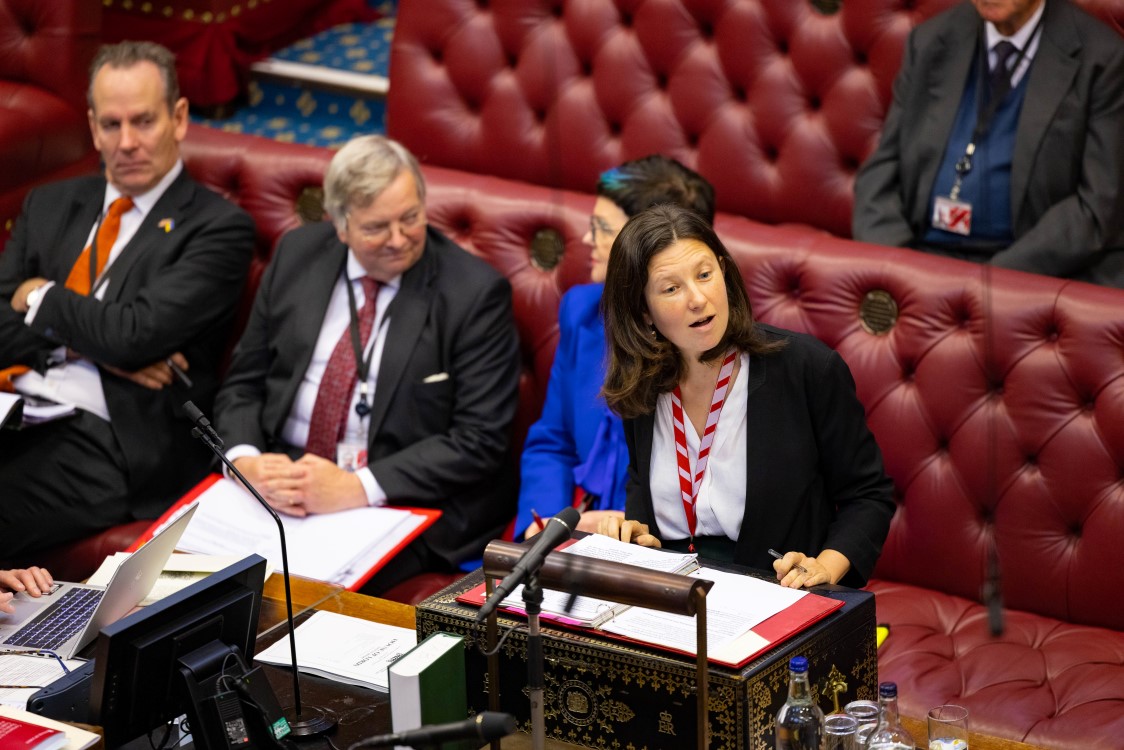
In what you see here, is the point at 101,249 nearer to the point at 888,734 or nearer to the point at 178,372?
the point at 178,372

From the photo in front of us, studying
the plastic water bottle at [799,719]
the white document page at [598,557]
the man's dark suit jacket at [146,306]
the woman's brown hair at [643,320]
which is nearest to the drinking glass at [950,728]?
the plastic water bottle at [799,719]

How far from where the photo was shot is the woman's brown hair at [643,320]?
226 cm

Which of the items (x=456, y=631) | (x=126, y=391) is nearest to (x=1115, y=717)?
(x=456, y=631)

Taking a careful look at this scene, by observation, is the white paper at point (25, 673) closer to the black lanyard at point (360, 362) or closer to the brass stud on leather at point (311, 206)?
the black lanyard at point (360, 362)

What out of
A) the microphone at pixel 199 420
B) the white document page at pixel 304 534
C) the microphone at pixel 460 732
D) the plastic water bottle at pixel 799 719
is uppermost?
the microphone at pixel 199 420

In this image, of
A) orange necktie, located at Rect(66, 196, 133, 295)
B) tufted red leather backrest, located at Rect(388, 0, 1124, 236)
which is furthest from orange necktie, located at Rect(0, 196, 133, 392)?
tufted red leather backrest, located at Rect(388, 0, 1124, 236)

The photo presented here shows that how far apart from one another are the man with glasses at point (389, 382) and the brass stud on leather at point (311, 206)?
13.4 inches

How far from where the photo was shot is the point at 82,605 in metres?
2.32

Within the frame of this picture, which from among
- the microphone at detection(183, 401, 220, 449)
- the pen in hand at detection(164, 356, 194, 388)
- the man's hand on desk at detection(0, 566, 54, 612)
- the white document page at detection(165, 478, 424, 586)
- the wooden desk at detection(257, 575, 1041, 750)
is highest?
the microphone at detection(183, 401, 220, 449)

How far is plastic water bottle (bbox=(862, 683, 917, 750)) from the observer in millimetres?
1736

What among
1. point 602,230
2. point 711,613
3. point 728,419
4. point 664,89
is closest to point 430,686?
point 711,613

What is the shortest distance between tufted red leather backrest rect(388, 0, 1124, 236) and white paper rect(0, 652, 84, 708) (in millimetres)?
1980

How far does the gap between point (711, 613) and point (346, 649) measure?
65cm

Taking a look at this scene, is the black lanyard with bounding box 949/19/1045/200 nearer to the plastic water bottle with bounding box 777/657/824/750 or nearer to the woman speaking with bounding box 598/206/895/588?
the woman speaking with bounding box 598/206/895/588
